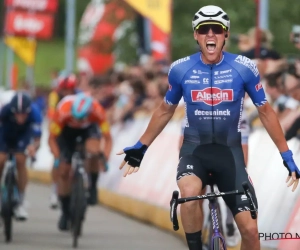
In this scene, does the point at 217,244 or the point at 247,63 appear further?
the point at 247,63

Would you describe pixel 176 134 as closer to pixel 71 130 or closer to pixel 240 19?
pixel 71 130

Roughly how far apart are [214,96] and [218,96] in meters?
0.03

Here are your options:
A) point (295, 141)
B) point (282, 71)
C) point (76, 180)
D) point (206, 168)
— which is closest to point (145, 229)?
point (76, 180)

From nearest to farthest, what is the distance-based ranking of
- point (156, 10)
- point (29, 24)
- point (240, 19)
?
point (156, 10)
point (240, 19)
point (29, 24)

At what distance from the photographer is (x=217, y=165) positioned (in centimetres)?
894

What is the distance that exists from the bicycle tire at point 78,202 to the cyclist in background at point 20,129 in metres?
0.89

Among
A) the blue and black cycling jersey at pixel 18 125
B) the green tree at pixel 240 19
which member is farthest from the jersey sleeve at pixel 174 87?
the green tree at pixel 240 19

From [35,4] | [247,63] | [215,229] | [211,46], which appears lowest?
[215,229]

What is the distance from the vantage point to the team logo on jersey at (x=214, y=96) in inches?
352

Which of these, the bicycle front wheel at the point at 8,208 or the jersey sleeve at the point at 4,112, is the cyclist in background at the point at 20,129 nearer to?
the jersey sleeve at the point at 4,112

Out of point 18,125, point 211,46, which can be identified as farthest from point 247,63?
point 18,125

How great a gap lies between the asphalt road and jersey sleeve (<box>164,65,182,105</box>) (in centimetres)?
425

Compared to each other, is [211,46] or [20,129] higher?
[211,46]

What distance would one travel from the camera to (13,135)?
14.8m
